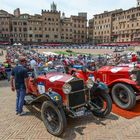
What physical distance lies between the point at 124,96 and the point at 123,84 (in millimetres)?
441

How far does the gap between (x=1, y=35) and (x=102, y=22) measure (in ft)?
166

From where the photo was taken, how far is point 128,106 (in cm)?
711

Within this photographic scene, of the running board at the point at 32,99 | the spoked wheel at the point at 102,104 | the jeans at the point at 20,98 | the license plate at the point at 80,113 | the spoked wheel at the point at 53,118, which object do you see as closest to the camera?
the spoked wheel at the point at 53,118

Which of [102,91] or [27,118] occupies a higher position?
[102,91]

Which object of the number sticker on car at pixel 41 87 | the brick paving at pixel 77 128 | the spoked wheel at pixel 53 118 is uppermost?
the number sticker on car at pixel 41 87

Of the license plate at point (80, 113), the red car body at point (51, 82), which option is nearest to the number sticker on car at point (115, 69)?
the red car body at point (51, 82)

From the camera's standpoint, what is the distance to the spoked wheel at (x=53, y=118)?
524 centimetres

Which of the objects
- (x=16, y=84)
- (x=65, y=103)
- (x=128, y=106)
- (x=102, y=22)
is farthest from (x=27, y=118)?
(x=102, y=22)

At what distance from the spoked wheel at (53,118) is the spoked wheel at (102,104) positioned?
4.35ft

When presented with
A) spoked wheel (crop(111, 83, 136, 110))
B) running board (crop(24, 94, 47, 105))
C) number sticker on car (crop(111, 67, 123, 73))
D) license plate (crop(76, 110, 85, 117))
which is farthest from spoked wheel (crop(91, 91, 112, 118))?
number sticker on car (crop(111, 67, 123, 73))

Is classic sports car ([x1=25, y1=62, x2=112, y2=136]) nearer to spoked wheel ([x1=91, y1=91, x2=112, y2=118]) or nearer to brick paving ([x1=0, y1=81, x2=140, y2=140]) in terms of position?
spoked wheel ([x1=91, y1=91, x2=112, y2=118])

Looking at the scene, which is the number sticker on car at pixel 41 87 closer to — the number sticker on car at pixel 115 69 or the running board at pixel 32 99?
the running board at pixel 32 99

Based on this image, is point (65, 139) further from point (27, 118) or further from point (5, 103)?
point (5, 103)

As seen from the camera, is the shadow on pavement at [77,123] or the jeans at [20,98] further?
the jeans at [20,98]
